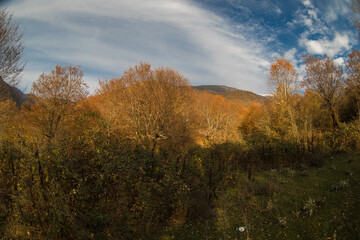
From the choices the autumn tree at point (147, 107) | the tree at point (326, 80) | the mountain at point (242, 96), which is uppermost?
the mountain at point (242, 96)

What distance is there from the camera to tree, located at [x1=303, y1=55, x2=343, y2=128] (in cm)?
1783

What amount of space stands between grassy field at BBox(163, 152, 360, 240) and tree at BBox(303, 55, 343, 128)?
16.0 m

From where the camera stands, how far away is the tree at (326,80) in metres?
17.8

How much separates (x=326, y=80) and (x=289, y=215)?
66.8 feet

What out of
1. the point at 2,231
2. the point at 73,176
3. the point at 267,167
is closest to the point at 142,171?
the point at 73,176

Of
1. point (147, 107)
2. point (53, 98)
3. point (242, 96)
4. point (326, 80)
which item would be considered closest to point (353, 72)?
point (326, 80)

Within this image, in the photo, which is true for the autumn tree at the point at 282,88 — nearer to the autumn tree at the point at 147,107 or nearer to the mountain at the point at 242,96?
the autumn tree at the point at 147,107

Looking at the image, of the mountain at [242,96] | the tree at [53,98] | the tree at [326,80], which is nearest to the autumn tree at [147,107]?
the tree at [53,98]

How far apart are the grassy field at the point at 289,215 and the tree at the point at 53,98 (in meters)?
16.7

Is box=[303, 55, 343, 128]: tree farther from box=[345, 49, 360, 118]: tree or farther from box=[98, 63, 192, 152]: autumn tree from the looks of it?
box=[98, 63, 192, 152]: autumn tree

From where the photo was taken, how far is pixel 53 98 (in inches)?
669

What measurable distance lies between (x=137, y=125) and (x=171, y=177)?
992cm

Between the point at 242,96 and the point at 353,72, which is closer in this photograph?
the point at 353,72

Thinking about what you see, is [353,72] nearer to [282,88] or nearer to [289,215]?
[282,88]
